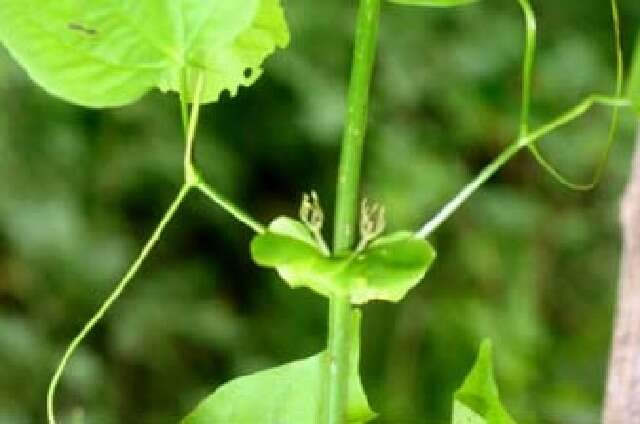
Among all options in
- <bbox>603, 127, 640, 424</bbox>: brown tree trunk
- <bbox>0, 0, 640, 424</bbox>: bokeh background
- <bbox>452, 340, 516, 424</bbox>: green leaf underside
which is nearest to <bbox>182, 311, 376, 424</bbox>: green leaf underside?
<bbox>452, 340, 516, 424</bbox>: green leaf underside

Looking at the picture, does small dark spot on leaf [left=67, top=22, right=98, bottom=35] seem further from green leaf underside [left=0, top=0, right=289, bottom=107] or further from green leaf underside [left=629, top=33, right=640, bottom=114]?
green leaf underside [left=629, top=33, right=640, bottom=114]

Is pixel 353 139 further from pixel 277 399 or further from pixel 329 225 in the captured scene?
pixel 329 225

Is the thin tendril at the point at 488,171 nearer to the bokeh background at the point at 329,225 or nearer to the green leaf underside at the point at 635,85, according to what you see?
the green leaf underside at the point at 635,85

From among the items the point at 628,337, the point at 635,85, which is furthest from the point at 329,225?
the point at 635,85

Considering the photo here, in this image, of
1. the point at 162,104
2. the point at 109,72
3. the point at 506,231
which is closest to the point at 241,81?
the point at 109,72

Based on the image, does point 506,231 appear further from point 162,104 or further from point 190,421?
point 190,421

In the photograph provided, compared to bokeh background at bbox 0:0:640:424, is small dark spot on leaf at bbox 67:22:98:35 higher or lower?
higher

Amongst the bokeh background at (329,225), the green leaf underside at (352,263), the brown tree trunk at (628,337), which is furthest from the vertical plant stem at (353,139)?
the bokeh background at (329,225)
